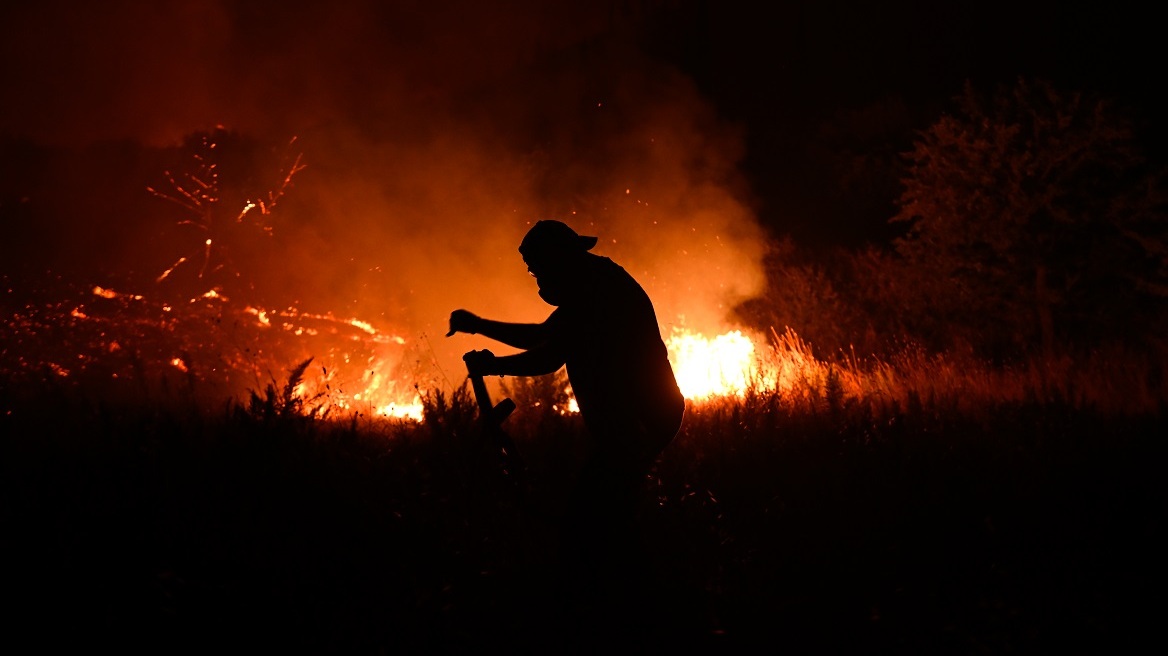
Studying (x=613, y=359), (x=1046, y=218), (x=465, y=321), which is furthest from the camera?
(x=1046, y=218)

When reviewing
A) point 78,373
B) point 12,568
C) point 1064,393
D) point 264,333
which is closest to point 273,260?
point 264,333

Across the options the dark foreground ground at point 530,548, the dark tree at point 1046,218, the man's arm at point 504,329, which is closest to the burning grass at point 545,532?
the dark foreground ground at point 530,548

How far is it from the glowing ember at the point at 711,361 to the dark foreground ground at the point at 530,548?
17.1 feet

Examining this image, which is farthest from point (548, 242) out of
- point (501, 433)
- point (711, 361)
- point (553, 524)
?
point (711, 361)

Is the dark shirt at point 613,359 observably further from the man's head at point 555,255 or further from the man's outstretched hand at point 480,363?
the man's outstretched hand at point 480,363

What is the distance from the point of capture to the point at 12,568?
3189 millimetres

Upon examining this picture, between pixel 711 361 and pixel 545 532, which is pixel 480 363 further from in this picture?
pixel 711 361

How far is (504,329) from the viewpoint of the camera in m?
3.55

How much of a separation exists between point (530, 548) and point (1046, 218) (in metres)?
10.8

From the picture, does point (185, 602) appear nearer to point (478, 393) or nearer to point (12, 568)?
point (12, 568)

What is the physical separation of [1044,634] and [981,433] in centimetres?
310

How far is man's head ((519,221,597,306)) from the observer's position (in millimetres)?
3449

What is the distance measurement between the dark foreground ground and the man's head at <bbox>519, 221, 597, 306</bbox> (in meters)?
1.09

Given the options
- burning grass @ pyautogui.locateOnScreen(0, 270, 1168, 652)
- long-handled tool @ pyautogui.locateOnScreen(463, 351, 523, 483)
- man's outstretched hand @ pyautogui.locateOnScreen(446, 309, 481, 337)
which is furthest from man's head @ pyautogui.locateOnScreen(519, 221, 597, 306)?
burning grass @ pyautogui.locateOnScreen(0, 270, 1168, 652)
